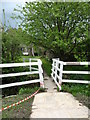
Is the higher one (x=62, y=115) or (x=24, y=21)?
(x=24, y=21)

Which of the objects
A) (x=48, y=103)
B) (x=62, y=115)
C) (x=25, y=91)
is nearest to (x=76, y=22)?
(x=25, y=91)

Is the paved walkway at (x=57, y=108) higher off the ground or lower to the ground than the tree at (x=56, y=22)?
lower

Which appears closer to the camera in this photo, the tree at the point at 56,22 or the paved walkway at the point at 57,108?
the paved walkway at the point at 57,108

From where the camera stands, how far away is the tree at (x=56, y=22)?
702 cm

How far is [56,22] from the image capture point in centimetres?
774

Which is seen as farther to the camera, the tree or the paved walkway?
the tree

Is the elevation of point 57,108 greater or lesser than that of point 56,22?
lesser

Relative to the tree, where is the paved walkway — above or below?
below

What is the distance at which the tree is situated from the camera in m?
7.02

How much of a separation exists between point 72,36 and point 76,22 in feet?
3.26

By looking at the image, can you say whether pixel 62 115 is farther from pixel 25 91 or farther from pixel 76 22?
pixel 76 22

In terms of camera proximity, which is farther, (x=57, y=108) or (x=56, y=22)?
(x=56, y=22)

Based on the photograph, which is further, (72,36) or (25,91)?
(72,36)

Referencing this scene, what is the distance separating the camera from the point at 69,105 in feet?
10.2
